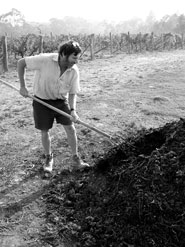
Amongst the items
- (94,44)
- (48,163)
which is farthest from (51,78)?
(94,44)

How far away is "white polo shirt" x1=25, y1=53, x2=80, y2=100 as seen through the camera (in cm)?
287

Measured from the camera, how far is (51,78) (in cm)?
293

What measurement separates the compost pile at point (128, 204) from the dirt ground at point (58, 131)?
22cm

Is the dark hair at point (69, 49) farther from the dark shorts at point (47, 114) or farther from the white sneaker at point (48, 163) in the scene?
the white sneaker at point (48, 163)

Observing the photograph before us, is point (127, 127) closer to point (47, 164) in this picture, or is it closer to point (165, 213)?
point (47, 164)

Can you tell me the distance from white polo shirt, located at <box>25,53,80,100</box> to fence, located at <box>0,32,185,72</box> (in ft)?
29.3

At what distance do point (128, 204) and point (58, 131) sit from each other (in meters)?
2.45

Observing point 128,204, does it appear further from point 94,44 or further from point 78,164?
point 94,44

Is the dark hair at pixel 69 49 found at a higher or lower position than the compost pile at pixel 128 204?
higher

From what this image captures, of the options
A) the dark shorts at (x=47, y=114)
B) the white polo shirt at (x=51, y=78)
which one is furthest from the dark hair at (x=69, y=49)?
the dark shorts at (x=47, y=114)

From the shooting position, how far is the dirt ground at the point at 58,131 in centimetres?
269

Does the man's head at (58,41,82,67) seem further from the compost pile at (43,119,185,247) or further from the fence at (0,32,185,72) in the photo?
the fence at (0,32,185,72)

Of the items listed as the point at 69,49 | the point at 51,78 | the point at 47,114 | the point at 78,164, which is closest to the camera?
the point at 69,49

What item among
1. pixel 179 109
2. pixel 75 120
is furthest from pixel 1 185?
pixel 179 109
